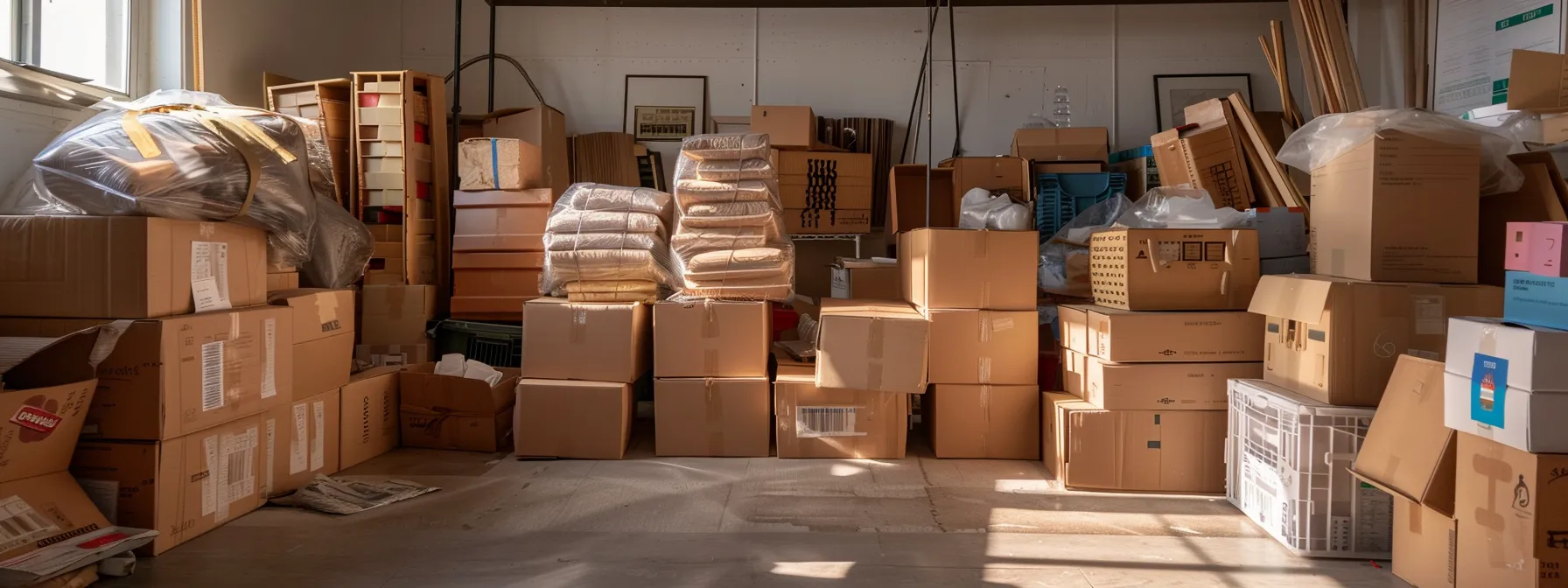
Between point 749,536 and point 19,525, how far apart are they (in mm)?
1905

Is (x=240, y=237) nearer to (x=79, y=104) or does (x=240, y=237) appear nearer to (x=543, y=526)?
(x=79, y=104)

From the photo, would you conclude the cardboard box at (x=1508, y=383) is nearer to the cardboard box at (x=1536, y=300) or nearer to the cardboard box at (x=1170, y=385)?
the cardboard box at (x=1536, y=300)

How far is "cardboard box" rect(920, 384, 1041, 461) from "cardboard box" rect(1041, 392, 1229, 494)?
470 millimetres

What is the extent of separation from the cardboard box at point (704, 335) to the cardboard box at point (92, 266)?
66.8 inches

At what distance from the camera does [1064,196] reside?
4.94 m

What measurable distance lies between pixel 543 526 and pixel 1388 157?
9.40 ft

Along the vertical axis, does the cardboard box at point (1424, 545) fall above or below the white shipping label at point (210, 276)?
below

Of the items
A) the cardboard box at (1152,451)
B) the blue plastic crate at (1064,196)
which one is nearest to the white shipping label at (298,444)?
the cardboard box at (1152,451)

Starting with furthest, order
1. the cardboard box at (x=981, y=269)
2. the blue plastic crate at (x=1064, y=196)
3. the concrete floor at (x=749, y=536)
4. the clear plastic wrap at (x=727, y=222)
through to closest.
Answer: the blue plastic crate at (x=1064, y=196) < the clear plastic wrap at (x=727, y=222) < the cardboard box at (x=981, y=269) < the concrete floor at (x=749, y=536)

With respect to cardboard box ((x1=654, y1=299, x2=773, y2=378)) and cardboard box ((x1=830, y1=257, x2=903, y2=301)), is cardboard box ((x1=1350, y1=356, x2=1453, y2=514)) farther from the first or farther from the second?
cardboard box ((x1=830, y1=257, x2=903, y2=301))

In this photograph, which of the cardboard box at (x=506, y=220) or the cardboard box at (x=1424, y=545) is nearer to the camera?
the cardboard box at (x=1424, y=545)

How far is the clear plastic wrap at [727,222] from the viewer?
366 cm

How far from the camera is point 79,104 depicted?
3275mm

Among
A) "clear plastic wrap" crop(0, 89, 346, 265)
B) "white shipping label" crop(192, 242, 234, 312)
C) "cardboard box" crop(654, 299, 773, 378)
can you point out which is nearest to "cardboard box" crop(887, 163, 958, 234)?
"cardboard box" crop(654, 299, 773, 378)
